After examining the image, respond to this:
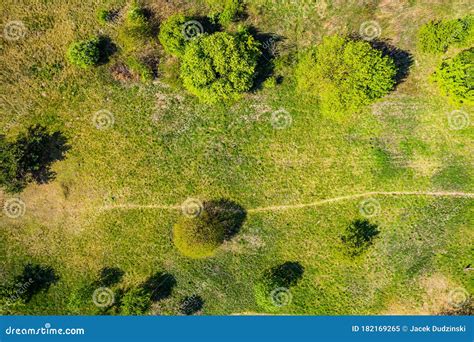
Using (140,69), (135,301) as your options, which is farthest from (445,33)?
(135,301)

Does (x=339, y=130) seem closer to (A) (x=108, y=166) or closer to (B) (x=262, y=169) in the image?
(B) (x=262, y=169)

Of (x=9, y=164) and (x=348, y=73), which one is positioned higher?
(x=348, y=73)

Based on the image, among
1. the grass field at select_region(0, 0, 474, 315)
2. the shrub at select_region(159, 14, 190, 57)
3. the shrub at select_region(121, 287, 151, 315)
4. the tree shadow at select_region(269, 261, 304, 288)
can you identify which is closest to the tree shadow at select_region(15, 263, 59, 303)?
the grass field at select_region(0, 0, 474, 315)

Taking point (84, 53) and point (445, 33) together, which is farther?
point (84, 53)

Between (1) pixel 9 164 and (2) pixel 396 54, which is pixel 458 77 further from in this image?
(1) pixel 9 164

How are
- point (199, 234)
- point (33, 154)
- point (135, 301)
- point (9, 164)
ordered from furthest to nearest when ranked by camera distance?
point (33, 154), point (135, 301), point (9, 164), point (199, 234)

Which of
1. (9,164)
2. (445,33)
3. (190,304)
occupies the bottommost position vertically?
(190,304)

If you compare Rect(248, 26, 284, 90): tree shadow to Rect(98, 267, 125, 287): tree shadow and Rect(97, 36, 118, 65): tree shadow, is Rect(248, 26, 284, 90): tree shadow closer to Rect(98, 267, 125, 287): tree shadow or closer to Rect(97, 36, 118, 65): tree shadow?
Rect(97, 36, 118, 65): tree shadow

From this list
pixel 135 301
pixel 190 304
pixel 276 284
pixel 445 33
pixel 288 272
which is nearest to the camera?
pixel 445 33
